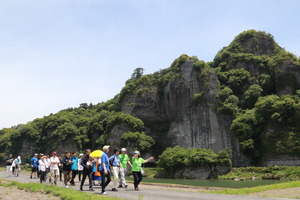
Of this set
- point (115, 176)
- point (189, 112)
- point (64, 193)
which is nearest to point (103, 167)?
point (115, 176)

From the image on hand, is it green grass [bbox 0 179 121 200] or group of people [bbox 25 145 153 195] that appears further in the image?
group of people [bbox 25 145 153 195]

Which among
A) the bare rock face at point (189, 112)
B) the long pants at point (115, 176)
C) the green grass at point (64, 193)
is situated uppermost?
the bare rock face at point (189, 112)

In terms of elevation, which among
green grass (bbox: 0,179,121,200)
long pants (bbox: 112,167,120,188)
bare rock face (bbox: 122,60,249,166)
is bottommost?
green grass (bbox: 0,179,121,200)

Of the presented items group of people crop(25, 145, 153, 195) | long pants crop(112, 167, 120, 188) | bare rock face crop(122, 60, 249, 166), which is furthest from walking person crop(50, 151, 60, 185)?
bare rock face crop(122, 60, 249, 166)

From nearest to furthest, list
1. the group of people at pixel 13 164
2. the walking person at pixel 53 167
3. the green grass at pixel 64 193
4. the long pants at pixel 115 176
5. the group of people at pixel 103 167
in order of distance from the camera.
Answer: the green grass at pixel 64 193, the group of people at pixel 103 167, the long pants at pixel 115 176, the walking person at pixel 53 167, the group of people at pixel 13 164

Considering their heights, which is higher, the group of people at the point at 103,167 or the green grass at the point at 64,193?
the group of people at the point at 103,167

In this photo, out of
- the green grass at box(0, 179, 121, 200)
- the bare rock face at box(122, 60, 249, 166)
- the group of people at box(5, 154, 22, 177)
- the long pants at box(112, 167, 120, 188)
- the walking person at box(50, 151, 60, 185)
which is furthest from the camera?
the bare rock face at box(122, 60, 249, 166)

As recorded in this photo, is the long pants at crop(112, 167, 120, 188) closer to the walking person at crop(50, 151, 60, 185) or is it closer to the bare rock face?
the walking person at crop(50, 151, 60, 185)

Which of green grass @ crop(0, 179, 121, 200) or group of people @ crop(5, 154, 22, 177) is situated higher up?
group of people @ crop(5, 154, 22, 177)

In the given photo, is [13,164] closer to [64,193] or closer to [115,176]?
[115,176]

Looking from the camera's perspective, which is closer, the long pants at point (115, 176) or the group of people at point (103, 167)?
the group of people at point (103, 167)

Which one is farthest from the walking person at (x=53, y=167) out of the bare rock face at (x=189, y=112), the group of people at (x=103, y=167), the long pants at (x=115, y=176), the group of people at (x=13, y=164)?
the bare rock face at (x=189, y=112)

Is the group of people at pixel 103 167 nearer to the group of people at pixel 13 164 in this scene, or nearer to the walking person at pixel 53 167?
the walking person at pixel 53 167

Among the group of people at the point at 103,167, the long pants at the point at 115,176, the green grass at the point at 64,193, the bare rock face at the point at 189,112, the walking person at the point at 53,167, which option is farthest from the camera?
the bare rock face at the point at 189,112
